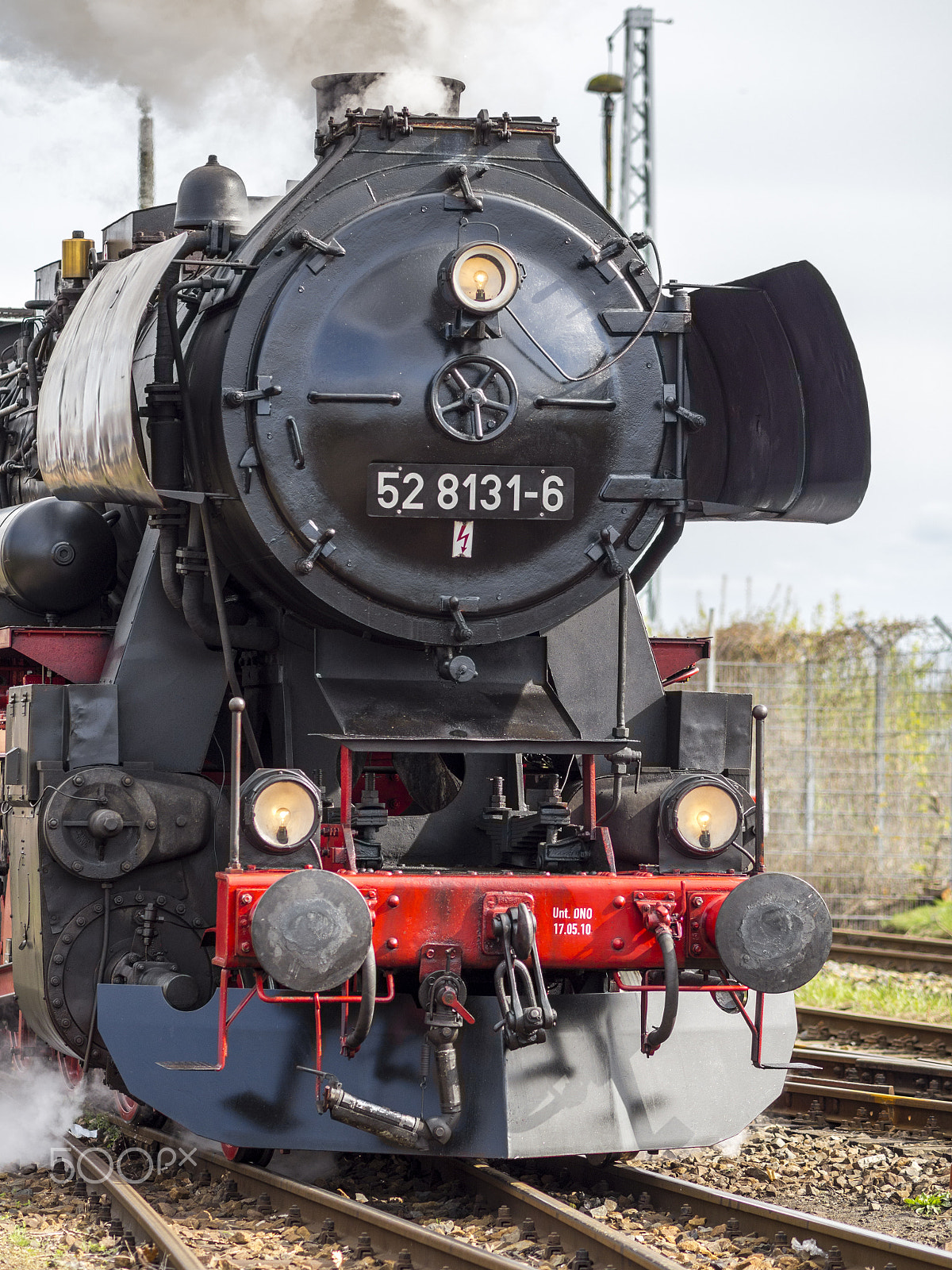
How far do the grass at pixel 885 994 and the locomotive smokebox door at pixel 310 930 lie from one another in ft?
Answer: 16.7

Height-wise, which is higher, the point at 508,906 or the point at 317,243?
the point at 317,243

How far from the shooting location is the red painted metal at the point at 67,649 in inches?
220

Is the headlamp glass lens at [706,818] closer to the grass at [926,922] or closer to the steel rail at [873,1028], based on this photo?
the steel rail at [873,1028]

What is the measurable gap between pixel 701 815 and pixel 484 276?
1767mm

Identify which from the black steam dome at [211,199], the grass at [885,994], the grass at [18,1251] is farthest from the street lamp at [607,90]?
the grass at [18,1251]

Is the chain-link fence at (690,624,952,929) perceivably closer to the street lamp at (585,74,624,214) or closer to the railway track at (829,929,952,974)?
the railway track at (829,929,952,974)

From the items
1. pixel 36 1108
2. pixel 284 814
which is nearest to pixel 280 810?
pixel 284 814

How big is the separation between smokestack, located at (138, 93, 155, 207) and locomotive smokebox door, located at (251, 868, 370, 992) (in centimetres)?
434

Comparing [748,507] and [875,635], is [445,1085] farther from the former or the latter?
[875,635]

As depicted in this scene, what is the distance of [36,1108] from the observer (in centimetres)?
615

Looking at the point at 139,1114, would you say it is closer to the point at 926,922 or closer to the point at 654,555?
the point at 654,555

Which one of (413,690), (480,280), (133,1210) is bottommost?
(133,1210)

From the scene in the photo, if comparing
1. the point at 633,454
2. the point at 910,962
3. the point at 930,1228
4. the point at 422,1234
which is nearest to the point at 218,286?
the point at 633,454

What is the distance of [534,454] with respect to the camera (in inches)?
204
